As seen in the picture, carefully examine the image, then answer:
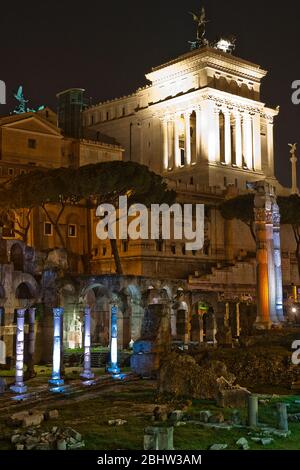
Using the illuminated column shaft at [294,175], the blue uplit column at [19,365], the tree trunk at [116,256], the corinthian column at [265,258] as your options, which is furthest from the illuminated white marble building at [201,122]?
the blue uplit column at [19,365]

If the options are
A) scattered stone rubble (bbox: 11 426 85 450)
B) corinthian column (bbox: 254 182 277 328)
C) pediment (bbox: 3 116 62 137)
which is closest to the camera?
scattered stone rubble (bbox: 11 426 85 450)

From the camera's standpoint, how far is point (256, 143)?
6125 centimetres

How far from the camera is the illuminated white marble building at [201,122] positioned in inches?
2243

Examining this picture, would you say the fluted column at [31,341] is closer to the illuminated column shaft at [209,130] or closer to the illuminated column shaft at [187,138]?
the illuminated column shaft at [209,130]

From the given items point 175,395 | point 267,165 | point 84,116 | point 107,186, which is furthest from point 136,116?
point 175,395

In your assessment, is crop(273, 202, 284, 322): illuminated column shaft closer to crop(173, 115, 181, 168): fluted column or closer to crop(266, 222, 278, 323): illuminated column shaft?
crop(266, 222, 278, 323): illuminated column shaft

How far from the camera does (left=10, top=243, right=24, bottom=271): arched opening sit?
31.0 meters

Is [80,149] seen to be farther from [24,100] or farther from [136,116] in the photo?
[136,116]

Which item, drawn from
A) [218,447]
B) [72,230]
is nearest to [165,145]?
[72,230]

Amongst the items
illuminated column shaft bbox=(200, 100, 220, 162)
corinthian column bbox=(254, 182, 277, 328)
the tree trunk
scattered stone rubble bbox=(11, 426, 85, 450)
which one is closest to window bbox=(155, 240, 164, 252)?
the tree trunk

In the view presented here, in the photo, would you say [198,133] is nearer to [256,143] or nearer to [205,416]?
[256,143]

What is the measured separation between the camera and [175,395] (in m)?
17.1

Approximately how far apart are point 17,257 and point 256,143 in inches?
1369

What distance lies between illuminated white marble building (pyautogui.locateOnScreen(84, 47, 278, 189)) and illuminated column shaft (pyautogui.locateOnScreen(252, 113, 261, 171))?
0.28ft
